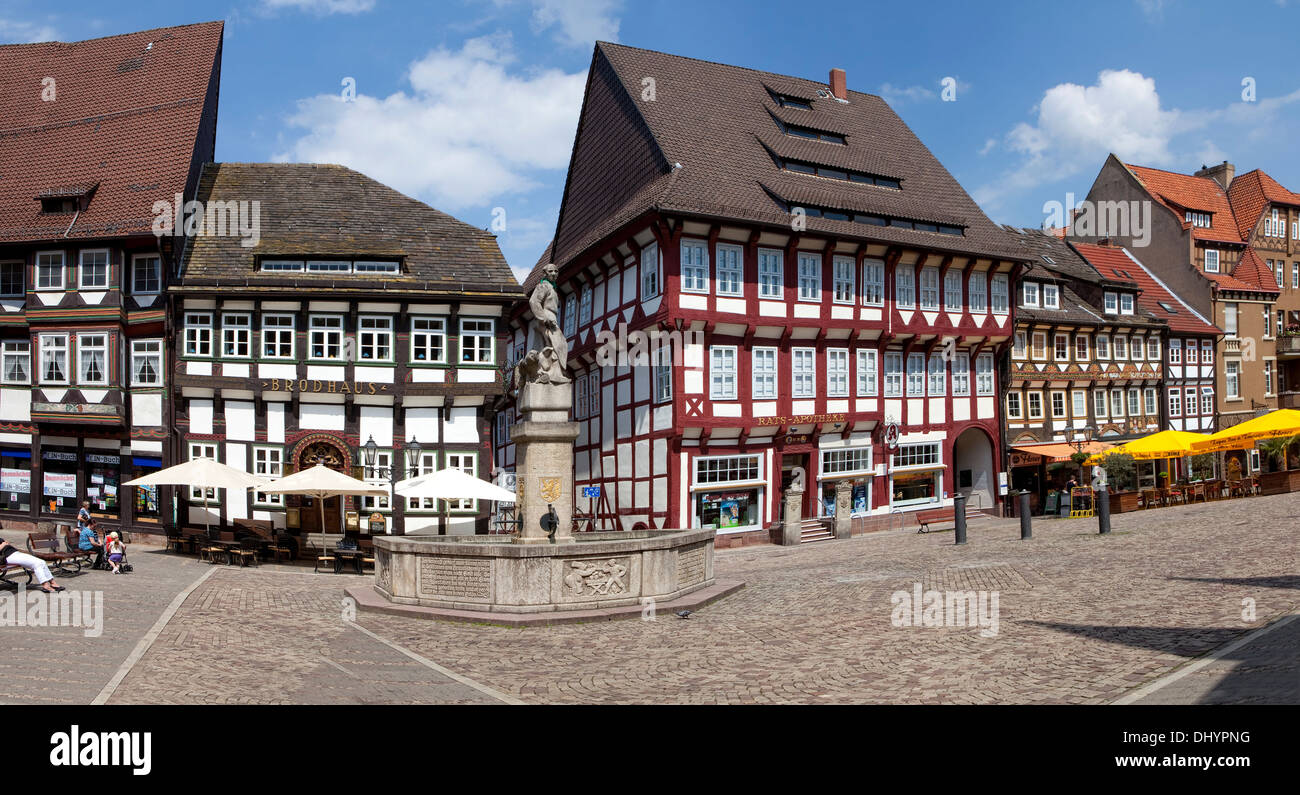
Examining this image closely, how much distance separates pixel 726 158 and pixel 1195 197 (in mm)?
30406

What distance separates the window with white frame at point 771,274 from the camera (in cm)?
2795

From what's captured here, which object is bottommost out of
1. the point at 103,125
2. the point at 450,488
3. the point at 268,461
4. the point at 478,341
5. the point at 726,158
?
the point at 450,488

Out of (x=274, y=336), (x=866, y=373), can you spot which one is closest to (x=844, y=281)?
(x=866, y=373)

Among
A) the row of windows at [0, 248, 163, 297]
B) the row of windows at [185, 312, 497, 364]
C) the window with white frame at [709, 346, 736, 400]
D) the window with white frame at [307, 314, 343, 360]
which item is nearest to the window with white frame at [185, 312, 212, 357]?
the row of windows at [185, 312, 497, 364]

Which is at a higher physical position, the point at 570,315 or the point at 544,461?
the point at 570,315

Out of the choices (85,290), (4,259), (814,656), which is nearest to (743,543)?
(814,656)

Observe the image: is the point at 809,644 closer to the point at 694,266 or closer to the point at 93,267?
the point at 694,266

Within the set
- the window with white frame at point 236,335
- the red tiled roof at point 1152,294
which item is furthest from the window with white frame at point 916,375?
the window with white frame at point 236,335

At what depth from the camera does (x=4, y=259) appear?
88.8 feet

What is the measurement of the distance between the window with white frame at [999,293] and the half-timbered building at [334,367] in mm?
16834

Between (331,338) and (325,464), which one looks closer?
(325,464)

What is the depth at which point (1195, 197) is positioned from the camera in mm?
47219

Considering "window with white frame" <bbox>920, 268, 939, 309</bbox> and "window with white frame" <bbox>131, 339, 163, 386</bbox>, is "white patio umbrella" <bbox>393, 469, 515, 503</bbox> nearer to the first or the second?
"window with white frame" <bbox>131, 339, 163, 386</bbox>

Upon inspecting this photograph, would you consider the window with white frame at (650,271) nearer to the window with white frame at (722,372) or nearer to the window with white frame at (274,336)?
the window with white frame at (722,372)
